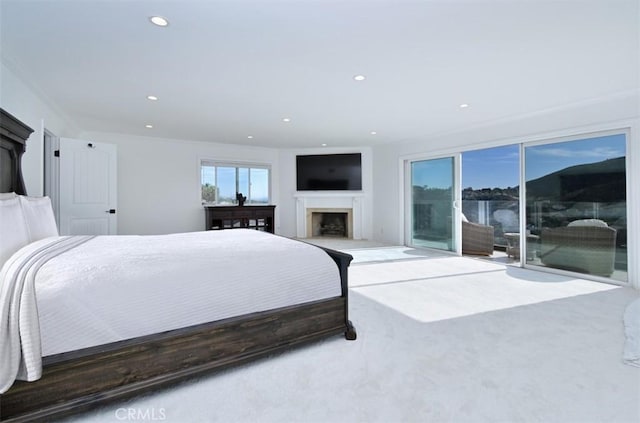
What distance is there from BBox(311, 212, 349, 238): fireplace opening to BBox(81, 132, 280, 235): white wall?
103 inches

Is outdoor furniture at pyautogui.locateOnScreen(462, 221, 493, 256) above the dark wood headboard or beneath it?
beneath

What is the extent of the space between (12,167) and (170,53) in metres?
1.60

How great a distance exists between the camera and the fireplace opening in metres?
7.68

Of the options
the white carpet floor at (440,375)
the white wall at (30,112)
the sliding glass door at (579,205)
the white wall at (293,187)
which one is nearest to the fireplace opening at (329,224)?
the white wall at (293,187)

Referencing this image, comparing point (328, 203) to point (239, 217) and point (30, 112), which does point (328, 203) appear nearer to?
point (239, 217)

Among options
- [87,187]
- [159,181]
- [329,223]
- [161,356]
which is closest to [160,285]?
[161,356]

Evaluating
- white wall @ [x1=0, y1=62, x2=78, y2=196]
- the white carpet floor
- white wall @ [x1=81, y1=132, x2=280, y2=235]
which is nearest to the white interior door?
white wall @ [x1=0, y1=62, x2=78, y2=196]

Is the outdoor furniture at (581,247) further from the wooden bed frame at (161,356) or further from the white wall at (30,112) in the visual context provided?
the white wall at (30,112)

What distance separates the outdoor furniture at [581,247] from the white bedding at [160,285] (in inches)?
142

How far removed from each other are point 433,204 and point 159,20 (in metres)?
5.11

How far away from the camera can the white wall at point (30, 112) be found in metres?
2.74

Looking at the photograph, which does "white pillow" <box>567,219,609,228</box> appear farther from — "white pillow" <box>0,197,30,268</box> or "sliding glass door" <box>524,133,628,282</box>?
"white pillow" <box>0,197,30,268</box>

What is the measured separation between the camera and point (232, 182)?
677 centimetres

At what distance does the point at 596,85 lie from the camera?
3.19m
